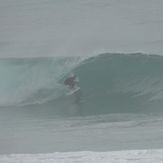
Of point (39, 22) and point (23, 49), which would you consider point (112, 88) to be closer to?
point (23, 49)

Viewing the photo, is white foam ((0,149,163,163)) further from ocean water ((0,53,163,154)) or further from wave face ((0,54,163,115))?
wave face ((0,54,163,115))

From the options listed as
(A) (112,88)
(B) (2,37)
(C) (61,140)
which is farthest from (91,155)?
(B) (2,37)

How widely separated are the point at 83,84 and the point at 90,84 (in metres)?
0.11

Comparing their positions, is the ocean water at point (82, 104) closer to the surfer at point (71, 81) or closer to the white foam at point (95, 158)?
the surfer at point (71, 81)

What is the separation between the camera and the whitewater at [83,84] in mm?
7902

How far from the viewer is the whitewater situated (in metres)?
7.90

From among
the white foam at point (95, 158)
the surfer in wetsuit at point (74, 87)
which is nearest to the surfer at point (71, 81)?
the surfer in wetsuit at point (74, 87)

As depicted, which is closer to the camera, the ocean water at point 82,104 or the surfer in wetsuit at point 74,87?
the ocean water at point 82,104

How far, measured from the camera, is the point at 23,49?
21062mm

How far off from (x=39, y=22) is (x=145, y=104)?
15906 mm

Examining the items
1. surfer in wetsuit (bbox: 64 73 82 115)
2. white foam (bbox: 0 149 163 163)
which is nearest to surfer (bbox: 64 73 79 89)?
surfer in wetsuit (bbox: 64 73 82 115)

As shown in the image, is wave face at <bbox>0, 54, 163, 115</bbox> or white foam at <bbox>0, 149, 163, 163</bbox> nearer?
white foam at <bbox>0, 149, 163, 163</bbox>

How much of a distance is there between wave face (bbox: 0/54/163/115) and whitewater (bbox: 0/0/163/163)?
15mm

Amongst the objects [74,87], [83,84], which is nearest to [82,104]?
[74,87]
